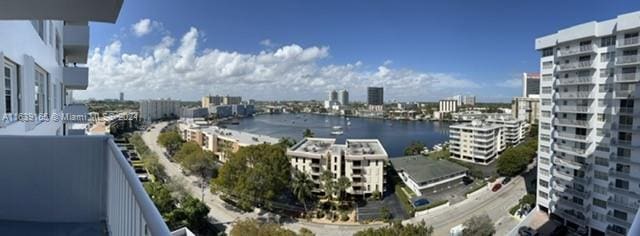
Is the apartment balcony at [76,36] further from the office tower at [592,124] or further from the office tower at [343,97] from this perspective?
the office tower at [343,97]

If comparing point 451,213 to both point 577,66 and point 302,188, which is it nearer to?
point 302,188

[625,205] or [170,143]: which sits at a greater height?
[625,205]

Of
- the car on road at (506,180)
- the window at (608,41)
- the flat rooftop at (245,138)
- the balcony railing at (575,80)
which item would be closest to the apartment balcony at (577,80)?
the balcony railing at (575,80)

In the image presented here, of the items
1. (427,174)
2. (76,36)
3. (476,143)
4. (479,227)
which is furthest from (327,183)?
(476,143)

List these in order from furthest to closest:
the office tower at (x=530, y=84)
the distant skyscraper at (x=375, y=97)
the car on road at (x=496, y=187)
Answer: the distant skyscraper at (x=375, y=97) → the office tower at (x=530, y=84) → the car on road at (x=496, y=187)

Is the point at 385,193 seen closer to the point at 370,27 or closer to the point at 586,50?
the point at 586,50

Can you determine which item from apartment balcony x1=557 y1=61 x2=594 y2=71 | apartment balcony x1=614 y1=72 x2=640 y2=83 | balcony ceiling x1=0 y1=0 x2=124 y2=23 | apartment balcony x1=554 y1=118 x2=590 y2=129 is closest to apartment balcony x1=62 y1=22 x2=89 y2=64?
balcony ceiling x1=0 y1=0 x2=124 y2=23
